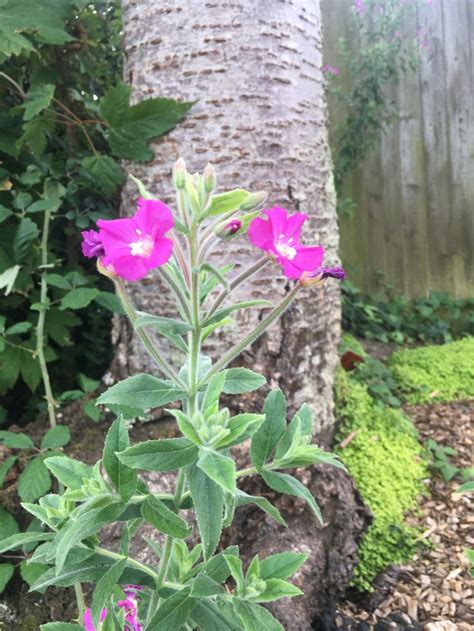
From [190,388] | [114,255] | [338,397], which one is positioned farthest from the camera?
[338,397]

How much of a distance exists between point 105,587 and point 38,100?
1312 millimetres

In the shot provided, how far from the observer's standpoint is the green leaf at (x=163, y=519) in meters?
0.82

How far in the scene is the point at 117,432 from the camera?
88 cm

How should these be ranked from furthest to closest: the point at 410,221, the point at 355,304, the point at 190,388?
1. the point at 410,221
2. the point at 355,304
3. the point at 190,388

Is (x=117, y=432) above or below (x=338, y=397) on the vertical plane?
above

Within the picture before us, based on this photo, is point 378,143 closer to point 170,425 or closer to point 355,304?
point 355,304

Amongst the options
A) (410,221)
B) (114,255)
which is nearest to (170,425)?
(114,255)

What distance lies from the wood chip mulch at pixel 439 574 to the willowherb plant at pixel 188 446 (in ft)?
2.82

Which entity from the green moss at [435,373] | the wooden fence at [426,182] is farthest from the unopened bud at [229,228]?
the wooden fence at [426,182]

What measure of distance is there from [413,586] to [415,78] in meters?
3.55

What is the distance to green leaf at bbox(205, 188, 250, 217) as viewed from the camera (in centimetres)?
78

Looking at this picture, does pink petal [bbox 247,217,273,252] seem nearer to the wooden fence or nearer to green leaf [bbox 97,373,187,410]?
green leaf [bbox 97,373,187,410]

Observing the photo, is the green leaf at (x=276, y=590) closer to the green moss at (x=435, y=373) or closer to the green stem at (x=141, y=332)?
the green stem at (x=141, y=332)

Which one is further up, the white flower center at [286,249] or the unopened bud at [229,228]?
the unopened bud at [229,228]
